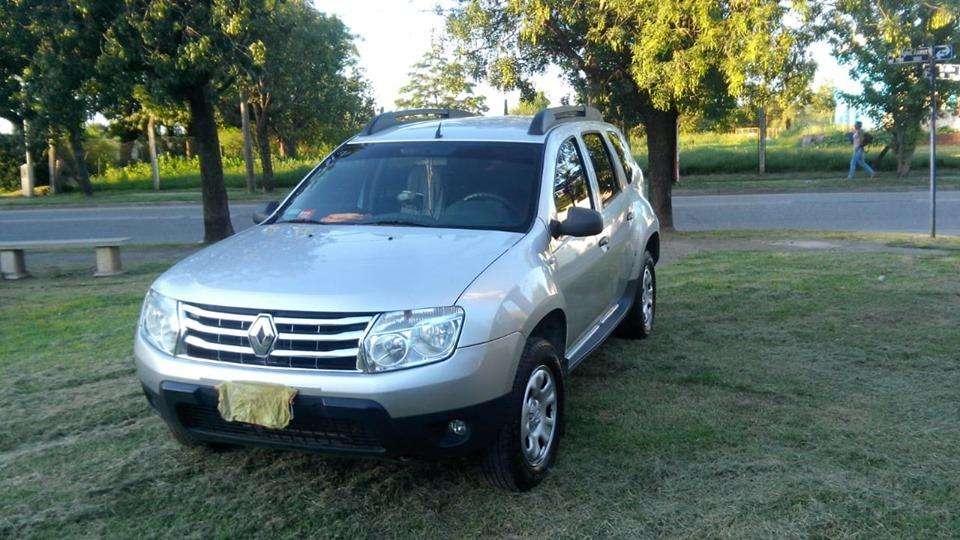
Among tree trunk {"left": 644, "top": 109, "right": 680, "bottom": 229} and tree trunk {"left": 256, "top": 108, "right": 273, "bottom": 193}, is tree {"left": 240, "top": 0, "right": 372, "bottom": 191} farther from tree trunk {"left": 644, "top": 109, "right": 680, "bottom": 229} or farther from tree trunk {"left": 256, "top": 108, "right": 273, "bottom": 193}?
tree trunk {"left": 644, "top": 109, "right": 680, "bottom": 229}

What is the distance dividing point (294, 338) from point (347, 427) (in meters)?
0.43

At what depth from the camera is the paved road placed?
653 inches

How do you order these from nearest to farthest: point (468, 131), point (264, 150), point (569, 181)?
point (569, 181) → point (468, 131) → point (264, 150)

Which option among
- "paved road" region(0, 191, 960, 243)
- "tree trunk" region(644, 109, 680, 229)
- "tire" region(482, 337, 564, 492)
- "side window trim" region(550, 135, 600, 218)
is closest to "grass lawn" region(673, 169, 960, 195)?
"paved road" region(0, 191, 960, 243)

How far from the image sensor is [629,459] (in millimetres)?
4414

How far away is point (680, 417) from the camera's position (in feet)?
16.5

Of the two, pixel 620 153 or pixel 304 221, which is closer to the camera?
pixel 304 221

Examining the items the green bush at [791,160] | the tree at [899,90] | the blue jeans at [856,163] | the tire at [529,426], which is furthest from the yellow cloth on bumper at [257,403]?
the green bush at [791,160]

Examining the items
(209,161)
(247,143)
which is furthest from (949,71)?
(247,143)

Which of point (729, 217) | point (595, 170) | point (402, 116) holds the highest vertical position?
point (402, 116)

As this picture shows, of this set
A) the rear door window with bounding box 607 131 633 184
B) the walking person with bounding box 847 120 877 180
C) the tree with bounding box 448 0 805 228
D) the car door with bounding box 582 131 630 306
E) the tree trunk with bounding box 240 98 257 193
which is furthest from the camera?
the tree trunk with bounding box 240 98 257 193

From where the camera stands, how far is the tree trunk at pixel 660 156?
47.2 ft

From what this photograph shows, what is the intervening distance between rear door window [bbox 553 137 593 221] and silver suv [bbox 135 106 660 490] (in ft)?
0.06

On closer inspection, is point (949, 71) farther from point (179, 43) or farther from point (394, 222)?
point (179, 43)
